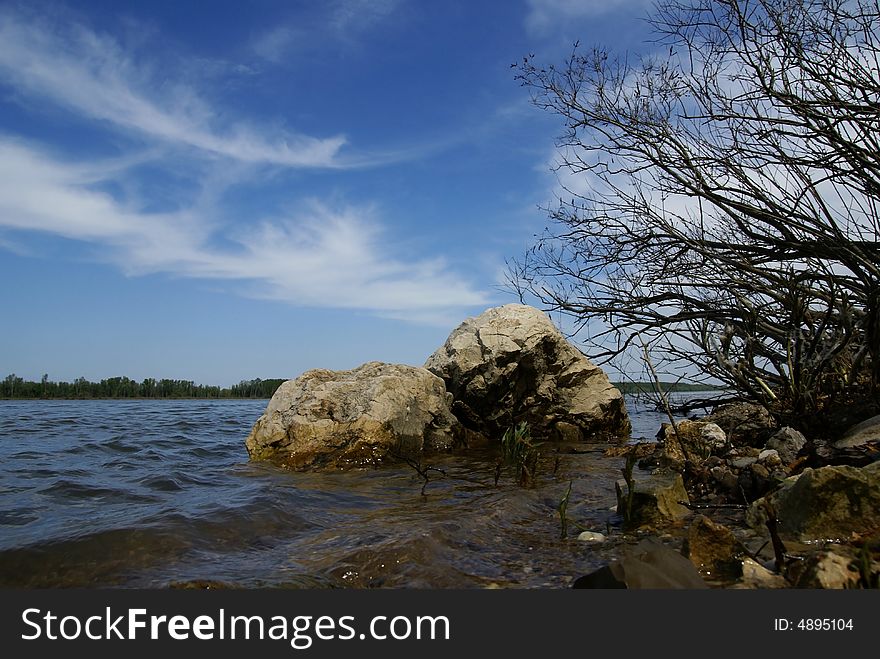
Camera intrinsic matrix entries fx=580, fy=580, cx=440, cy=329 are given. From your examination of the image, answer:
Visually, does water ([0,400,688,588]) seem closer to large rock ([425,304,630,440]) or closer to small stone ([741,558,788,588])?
small stone ([741,558,788,588])

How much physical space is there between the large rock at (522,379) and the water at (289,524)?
6.65 feet

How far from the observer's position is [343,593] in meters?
2.53

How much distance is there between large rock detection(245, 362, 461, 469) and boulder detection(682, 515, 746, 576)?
4314 millimetres

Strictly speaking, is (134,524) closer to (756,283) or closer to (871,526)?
(871,526)

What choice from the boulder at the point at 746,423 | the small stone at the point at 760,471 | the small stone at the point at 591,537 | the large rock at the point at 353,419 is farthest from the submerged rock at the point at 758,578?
the large rock at the point at 353,419

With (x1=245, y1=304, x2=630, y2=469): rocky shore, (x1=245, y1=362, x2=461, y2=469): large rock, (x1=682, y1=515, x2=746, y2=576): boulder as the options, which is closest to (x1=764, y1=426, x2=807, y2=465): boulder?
(x1=682, y1=515, x2=746, y2=576): boulder

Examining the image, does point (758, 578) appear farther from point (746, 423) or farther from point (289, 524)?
point (746, 423)

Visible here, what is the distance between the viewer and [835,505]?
10.6ft

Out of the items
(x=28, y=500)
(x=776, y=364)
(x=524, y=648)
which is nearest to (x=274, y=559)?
(x=524, y=648)

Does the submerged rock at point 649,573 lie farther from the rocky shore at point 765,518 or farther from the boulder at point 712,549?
the boulder at point 712,549

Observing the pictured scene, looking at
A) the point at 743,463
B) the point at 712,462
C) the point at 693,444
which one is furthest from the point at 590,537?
the point at 693,444

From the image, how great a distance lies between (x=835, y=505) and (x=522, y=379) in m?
6.36

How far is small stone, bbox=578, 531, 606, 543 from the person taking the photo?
368cm

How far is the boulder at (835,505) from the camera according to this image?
10.4 ft
